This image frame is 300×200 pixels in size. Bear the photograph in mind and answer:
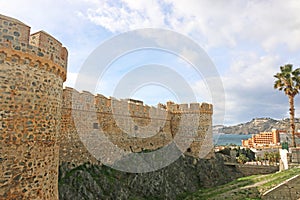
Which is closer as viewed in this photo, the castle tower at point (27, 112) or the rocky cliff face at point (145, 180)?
the castle tower at point (27, 112)

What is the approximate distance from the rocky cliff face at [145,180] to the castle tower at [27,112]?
541 centimetres

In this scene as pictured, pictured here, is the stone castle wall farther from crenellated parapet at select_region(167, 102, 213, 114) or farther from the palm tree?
the palm tree

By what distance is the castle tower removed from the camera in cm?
541

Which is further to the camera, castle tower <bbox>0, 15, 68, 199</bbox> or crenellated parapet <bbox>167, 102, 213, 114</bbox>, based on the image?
crenellated parapet <bbox>167, 102, 213, 114</bbox>

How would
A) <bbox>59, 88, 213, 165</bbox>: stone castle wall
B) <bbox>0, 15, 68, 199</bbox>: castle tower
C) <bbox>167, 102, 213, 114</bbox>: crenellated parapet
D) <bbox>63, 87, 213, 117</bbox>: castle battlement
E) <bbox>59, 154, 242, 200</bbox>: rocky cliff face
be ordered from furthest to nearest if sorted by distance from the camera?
<bbox>167, 102, 213, 114</bbox>: crenellated parapet, <bbox>63, 87, 213, 117</bbox>: castle battlement, <bbox>59, 88, 213, 165</bbox>: stone castle wall, <bbox>59, 154, 242, 200</bbox>: rocky cliff face, <bbox>0, 15, 68, 199</bbox>: castle tower

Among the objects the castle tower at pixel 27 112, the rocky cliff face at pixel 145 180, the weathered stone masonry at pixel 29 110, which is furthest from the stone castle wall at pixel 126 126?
the castle tower at pixel 27 112

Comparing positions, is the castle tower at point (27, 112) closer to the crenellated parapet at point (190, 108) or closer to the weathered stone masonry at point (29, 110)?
the weathered stone masonry at point (29, 110)

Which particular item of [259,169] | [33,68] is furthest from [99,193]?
[259,169]

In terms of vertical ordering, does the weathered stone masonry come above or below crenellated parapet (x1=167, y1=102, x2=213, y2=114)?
below

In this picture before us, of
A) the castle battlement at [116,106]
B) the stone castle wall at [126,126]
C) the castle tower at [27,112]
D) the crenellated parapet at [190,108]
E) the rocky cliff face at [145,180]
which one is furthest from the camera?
the crenellated parapet at [190,108]

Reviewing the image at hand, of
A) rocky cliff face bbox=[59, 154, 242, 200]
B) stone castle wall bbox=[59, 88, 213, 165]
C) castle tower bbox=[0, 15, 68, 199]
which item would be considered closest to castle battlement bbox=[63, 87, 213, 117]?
stone castle wall bbox=[59, 88, 213, 165]

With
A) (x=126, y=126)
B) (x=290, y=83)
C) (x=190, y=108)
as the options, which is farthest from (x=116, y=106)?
(x=290, y=83)

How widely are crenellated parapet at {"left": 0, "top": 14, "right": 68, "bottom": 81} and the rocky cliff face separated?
22.4ft

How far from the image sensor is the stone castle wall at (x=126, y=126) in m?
12.9
